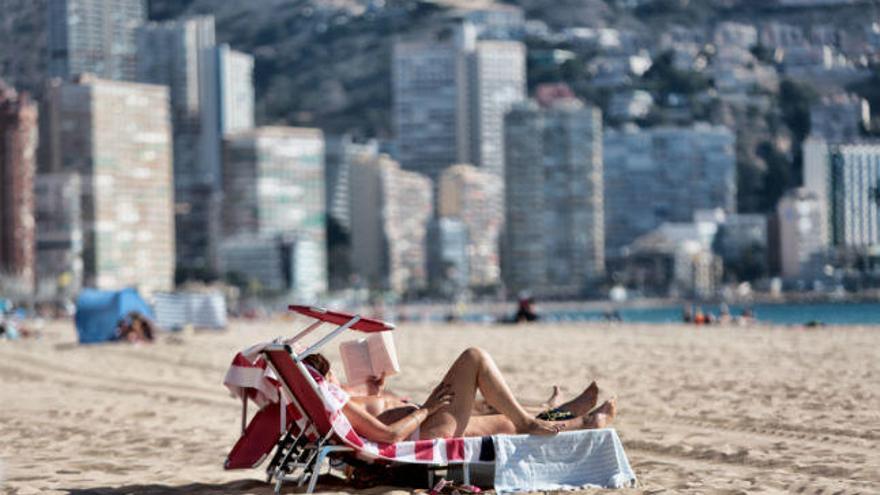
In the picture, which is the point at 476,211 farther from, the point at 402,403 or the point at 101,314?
the point at 402,403

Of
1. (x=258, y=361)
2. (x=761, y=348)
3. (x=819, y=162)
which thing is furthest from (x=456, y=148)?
(x=258, y=361)

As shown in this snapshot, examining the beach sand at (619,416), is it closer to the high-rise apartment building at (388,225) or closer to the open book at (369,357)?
the open book at (369,357)

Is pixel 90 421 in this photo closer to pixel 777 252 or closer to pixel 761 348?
pixel 761 348

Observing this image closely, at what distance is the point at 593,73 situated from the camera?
18688 cm

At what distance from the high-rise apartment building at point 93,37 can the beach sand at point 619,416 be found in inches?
5734

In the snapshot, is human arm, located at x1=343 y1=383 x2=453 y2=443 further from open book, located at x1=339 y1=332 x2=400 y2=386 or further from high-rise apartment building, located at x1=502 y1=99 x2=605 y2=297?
high-rise apartment building, located at x1=502 y1=99 x2=605 y2=297

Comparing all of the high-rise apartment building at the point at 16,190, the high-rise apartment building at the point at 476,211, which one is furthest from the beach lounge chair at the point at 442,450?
the high-rise apartment building at the point at 476,211

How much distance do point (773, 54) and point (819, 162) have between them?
2043 centimetres

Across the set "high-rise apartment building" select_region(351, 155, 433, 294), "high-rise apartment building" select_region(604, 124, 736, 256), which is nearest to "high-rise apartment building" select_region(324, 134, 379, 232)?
"high-rise apartment building" select_region(351, 155, 433, 294)

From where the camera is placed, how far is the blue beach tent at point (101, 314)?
3078 cm

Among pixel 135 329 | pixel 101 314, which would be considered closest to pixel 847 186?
pixel 101 314

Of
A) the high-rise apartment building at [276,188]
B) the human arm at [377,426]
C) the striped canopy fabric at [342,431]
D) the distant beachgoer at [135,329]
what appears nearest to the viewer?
the striped canopy fabric at [342,431]

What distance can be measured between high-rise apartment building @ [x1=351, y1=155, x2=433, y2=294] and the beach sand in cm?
12041

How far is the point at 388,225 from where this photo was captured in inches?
5817
